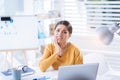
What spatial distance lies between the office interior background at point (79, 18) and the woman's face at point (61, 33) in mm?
965

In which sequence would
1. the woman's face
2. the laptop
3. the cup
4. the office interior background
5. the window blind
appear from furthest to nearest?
the window blind, the office interior background, the woman's face, the cup, the laptop

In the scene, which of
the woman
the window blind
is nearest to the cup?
the woman

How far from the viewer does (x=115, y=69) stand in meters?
3.39

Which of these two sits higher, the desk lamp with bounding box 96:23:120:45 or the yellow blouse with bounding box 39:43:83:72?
the desk lamp with bounding box 96:23:120:45

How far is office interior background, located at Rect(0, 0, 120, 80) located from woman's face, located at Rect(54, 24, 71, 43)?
97 cm

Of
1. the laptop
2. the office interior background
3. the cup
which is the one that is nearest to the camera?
the laptop

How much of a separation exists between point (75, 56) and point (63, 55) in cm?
13

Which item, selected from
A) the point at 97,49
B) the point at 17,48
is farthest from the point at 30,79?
the point at 97,49

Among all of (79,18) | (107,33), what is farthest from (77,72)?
(79,18)

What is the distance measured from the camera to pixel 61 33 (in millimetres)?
2387

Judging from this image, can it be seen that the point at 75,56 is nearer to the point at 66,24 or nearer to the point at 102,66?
the point at 66,24

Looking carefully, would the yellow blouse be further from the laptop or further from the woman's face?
the laptop

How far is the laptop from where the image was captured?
5.45 ft

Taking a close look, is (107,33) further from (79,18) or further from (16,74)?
(79,18)
